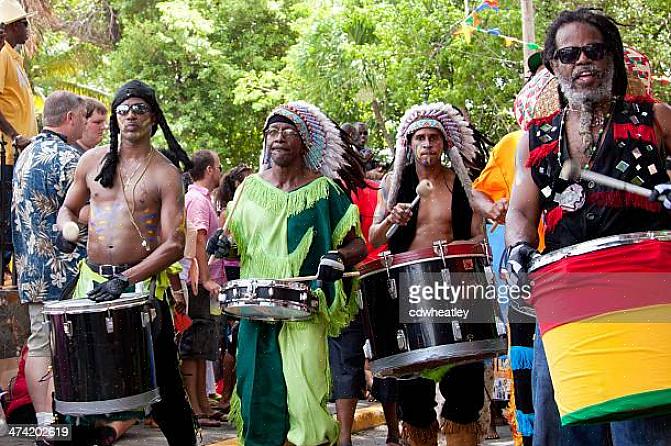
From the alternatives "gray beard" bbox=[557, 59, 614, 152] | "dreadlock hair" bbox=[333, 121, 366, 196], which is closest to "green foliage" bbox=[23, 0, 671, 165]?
"dreadlock hair" bbox=[333, 121, 366, 196]

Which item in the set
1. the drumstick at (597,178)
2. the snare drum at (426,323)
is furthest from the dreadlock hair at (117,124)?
the drumstick at (597,178)

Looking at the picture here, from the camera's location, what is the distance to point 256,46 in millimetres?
30000

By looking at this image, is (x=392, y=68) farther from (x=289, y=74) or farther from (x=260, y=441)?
(x=260, y=441)

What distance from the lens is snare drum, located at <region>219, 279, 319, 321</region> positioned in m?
6.21

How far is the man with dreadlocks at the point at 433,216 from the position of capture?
7.12m

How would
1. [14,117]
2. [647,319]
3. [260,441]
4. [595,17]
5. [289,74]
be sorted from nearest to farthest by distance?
[647,319] < [595,17] < [260,441] < [14,117] < [289,74]

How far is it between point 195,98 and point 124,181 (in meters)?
23.0

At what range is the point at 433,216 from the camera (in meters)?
7.42

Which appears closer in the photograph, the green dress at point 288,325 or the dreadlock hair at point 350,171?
the green dress at point 288,325

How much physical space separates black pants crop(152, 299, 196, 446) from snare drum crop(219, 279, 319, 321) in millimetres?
428

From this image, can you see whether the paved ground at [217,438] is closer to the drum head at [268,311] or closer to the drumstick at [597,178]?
the drum head at [268,311]

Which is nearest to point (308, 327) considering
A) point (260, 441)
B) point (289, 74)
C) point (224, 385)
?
point (260, 441)

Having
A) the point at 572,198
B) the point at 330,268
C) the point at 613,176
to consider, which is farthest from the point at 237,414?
the point at 613,176

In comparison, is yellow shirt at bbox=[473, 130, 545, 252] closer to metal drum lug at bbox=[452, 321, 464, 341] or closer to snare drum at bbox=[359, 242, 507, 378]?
snare drum at bbox=[359, 242, 507, 378]
